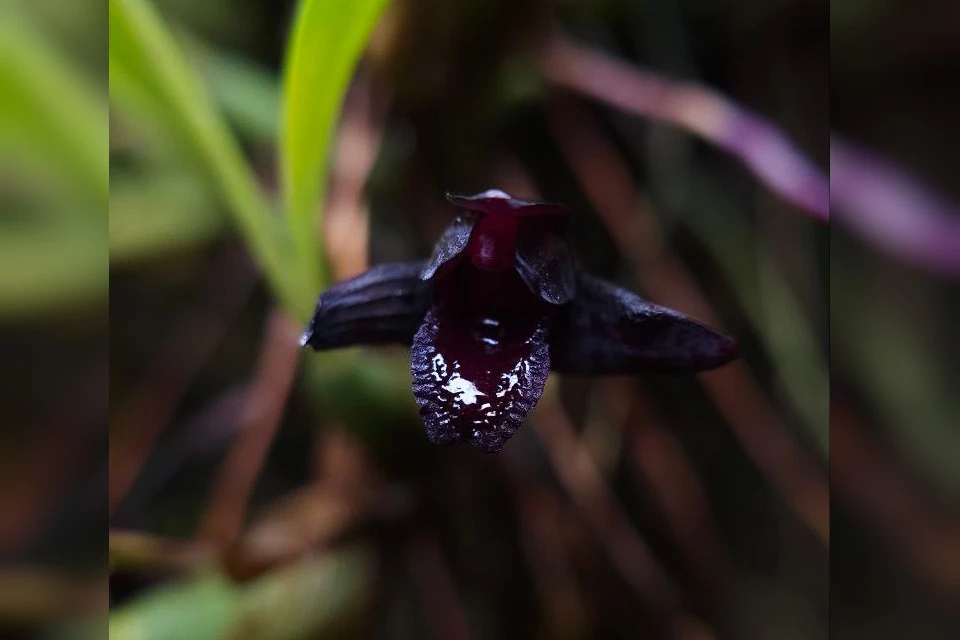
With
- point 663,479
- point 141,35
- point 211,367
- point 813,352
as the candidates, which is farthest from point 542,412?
point 141,35

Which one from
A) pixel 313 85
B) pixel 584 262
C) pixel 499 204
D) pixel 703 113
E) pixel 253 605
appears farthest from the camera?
pixel 584 262

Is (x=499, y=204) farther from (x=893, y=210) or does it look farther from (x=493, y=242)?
(x=893, y=210)

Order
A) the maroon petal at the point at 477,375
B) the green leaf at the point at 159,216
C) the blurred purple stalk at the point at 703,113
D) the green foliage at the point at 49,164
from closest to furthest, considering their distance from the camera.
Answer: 1. the maroon petal at the point at 477,375
2. the green foliage at the point at 49,164
3. the blurred purple stalk at the point at 703,113
4. the green leaf at the point at 159,216

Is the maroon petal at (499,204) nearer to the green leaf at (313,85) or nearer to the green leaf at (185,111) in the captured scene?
the green leaf at (313,85)

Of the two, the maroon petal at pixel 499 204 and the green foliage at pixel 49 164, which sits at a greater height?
the green foliage at pixel 49 164

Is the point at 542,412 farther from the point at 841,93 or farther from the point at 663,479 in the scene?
the point at 841,93

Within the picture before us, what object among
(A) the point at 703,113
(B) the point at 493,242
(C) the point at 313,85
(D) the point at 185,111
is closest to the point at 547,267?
(B) the point at 493,242

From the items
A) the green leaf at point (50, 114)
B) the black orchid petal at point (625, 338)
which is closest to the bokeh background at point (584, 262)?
the green leaf at point (50, 114)
